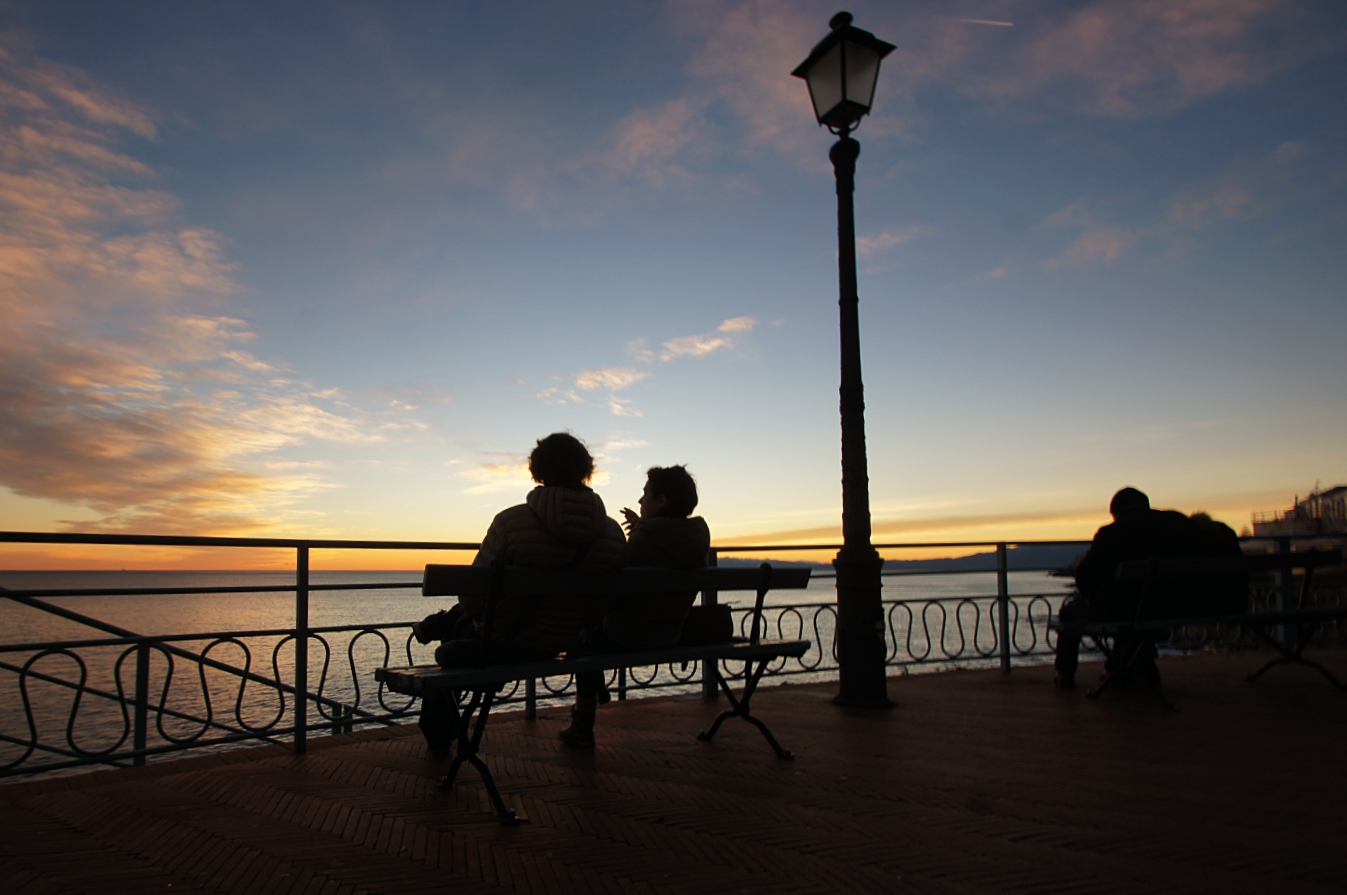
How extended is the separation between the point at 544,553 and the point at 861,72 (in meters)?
4.44

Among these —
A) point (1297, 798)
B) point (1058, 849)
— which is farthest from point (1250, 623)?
point (1058, 849)

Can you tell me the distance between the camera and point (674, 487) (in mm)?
4145

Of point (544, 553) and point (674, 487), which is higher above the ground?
point (674, 487)

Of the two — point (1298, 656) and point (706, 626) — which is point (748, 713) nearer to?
point (706, 626)

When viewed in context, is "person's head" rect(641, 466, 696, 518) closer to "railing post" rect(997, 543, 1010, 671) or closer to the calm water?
"railing post" rect(997, 543, 1010, 671)

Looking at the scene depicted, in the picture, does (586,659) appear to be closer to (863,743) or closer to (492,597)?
(492,597)

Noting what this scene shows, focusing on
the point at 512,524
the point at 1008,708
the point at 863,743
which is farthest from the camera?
the point at 1008,708

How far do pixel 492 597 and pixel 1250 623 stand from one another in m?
5.56

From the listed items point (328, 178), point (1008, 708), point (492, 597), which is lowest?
point (1008, 708)

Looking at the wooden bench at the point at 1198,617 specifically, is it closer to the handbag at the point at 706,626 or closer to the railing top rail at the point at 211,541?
the handbag at the point at 706,626

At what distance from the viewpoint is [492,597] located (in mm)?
3285

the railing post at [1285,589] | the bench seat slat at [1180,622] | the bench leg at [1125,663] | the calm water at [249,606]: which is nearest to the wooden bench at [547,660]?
the bench seat slat at [1180,622]

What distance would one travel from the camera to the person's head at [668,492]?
163 inches

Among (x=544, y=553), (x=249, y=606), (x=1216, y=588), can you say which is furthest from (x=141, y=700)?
(x=249, y=606)
